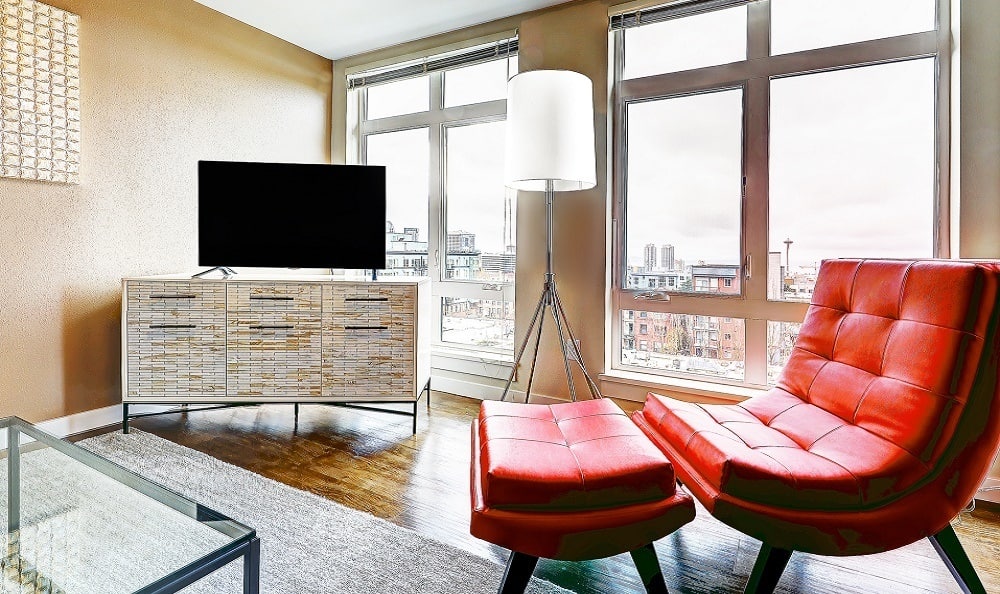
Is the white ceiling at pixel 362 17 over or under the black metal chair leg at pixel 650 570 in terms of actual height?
over

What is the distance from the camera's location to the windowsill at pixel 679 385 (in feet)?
8.87

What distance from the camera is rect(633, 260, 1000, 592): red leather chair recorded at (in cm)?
130

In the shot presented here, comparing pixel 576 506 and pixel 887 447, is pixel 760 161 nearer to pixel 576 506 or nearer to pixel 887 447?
pixel 887 447

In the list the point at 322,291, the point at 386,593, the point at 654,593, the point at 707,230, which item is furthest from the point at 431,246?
the point at 654,593

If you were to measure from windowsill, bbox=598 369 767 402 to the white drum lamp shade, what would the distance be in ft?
3.70

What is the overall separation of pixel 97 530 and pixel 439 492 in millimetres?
1140

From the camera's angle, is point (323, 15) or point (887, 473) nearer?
point (887, 473)

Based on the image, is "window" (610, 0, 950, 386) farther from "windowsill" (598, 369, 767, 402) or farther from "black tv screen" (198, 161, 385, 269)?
"black tv screen" (198, 161, 385, 269)

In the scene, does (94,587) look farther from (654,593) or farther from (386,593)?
(654,593)

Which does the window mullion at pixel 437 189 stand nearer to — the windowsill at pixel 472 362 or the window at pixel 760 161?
the windowsill at pixel 472 362

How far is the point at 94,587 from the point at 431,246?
2856 millimetres

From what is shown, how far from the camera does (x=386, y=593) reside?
1.53 m

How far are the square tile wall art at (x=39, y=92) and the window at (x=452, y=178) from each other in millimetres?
1649

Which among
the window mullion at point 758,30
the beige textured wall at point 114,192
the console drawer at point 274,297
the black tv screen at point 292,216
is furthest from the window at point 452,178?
the window mullion at point 758,30
